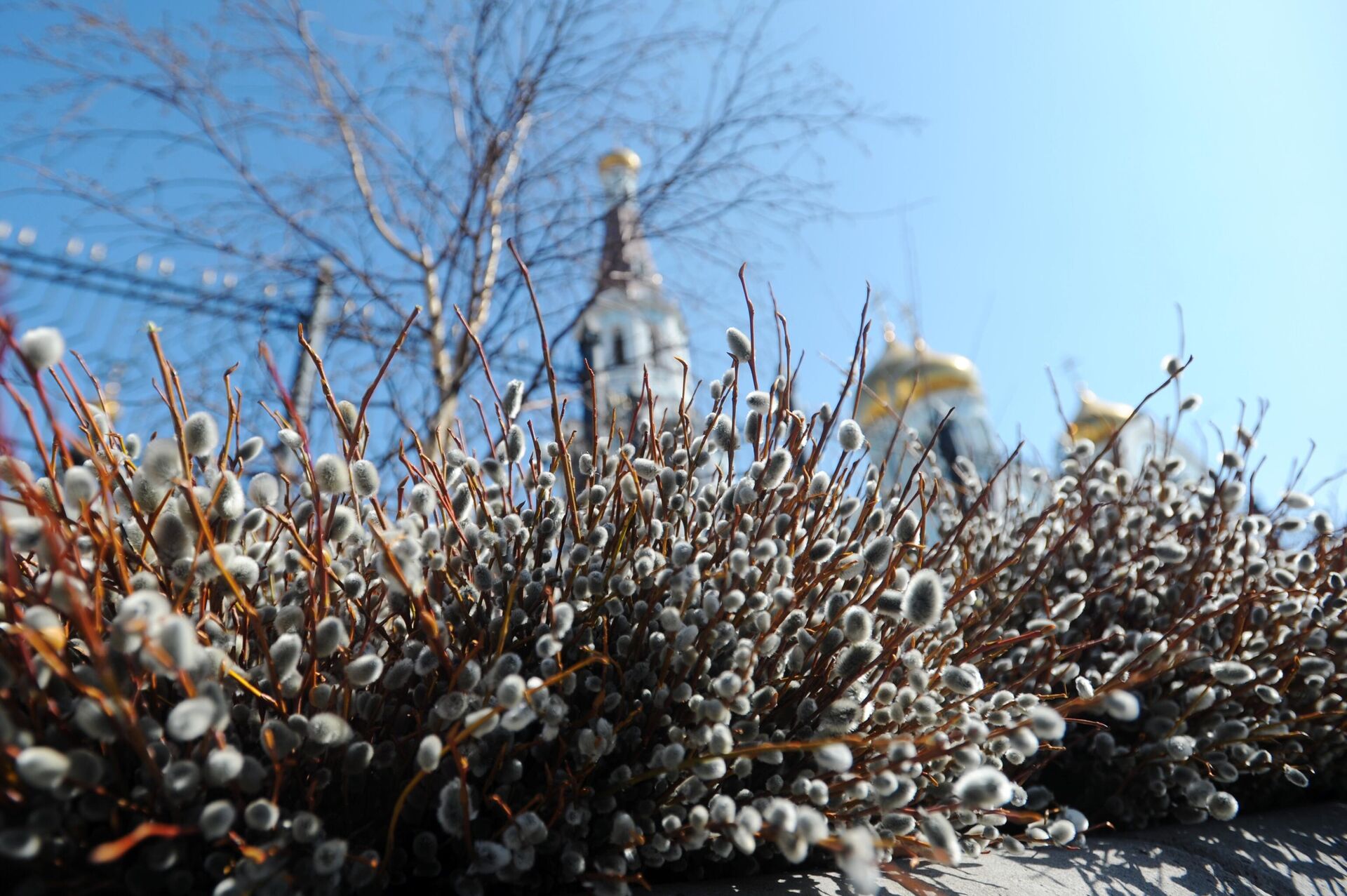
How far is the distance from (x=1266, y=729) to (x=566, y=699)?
120 centimetres

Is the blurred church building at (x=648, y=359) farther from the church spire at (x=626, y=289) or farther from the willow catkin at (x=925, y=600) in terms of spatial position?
the willow catkin at (x=925, y=600)

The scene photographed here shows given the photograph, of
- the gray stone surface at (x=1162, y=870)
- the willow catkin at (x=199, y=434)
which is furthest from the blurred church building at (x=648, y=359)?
the gray stone surface at (x=1162, y=870)

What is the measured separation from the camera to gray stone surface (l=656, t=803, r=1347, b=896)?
100cm

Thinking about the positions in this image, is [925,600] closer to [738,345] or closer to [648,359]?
[738,345]

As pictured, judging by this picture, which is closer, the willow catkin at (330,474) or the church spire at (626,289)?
the willow catkin at (330,474)

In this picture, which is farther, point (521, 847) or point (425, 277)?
point (425, 277)

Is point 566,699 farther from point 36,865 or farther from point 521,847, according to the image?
point 36,865

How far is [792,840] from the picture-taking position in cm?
71

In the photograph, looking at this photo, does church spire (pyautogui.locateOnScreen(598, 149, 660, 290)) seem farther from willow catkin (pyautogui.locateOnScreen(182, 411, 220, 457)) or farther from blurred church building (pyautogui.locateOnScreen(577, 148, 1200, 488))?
willow catkin (pyautogui.locateOnScreen(182, 411, 220, 457))

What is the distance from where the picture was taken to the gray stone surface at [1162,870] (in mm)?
1004

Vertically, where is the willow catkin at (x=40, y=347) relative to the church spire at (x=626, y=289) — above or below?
below

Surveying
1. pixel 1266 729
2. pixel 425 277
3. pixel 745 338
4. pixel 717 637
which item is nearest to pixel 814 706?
pixel 717 637

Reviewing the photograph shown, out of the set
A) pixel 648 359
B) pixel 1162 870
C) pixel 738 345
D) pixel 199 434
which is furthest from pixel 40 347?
pixel 648 359

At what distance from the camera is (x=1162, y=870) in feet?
4.14
